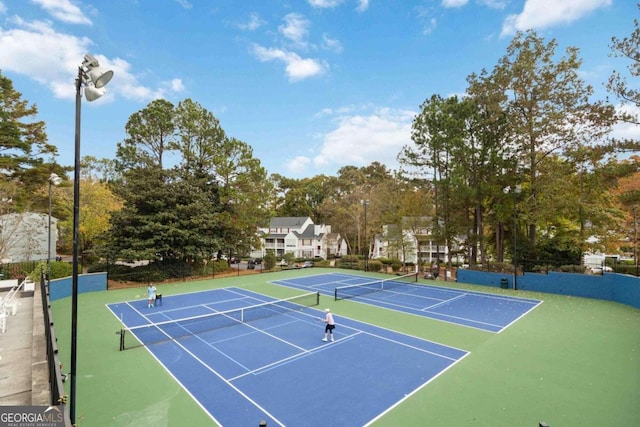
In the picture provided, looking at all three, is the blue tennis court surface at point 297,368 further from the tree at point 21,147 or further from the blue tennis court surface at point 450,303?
the tree at point 21,147

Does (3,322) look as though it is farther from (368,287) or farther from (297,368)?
(368,287)

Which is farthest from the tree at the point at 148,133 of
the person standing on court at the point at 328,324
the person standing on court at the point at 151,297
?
the person standing on court at the point at 328,324

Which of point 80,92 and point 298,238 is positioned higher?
point 80,92

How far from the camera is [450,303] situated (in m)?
18.6

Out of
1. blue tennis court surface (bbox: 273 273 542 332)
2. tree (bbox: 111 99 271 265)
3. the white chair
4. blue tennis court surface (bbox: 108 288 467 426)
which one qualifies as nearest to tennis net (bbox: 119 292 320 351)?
blue tennis court surface (bbox: 108 288 467 426)

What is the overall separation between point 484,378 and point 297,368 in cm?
533

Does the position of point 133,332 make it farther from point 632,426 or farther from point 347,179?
point 347,179

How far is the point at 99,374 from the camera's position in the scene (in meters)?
9.12

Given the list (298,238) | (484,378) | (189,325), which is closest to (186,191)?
(189,325)

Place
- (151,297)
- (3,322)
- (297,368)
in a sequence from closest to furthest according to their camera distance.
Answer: (297,368) < (3,322) < (151,297)

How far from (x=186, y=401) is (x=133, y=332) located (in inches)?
260

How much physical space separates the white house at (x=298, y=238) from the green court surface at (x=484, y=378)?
42.7 meters

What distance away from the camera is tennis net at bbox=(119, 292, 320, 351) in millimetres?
11797

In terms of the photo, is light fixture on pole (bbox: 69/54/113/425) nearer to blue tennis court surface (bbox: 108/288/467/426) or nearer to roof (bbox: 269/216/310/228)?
blue tennis court surface (bbox: 108/288/467/426)
